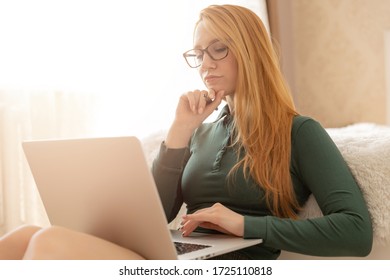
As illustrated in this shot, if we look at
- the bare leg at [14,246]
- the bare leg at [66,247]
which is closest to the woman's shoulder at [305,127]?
the bare leg at [66,247]

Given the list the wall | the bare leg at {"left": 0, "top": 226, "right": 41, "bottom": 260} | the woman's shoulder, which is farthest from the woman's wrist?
the wall

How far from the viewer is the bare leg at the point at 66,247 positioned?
94cm

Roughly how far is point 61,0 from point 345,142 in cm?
140

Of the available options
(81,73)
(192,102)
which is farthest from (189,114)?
(81,73)

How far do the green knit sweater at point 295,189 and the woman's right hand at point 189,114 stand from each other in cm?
3

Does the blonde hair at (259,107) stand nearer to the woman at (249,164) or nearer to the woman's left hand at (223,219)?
the woman at (249,164)

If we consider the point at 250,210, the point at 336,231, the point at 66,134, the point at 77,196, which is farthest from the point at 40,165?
the point at 66,134

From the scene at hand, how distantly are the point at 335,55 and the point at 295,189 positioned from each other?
2.17 m

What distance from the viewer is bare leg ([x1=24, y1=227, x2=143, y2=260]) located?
94 cm

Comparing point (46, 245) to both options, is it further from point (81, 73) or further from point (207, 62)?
point (81, 73)

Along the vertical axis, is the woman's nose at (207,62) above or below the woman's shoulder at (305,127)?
above

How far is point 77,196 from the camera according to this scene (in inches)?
44.9

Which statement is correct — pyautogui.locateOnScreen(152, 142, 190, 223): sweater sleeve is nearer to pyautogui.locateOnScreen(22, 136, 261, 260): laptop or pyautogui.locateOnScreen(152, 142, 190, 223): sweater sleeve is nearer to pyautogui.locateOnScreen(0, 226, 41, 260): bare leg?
pyautogui.locateOnScreen(22, 136, 261, 260): laptop

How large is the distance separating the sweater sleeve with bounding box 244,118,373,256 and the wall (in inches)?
81.0
